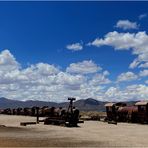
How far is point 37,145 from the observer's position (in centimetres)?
2788

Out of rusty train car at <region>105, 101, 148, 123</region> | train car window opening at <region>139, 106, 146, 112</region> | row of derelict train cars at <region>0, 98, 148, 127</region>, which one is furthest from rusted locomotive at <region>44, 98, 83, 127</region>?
train car window opening at <region>139, 106, 146, 112</region>

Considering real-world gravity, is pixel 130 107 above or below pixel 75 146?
above

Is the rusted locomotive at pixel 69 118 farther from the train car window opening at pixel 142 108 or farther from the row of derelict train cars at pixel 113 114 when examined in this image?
the train car window opening at pixel 142 108

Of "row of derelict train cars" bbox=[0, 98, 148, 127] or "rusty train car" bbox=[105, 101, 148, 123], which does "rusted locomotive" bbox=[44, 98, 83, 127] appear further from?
"rusty train car" bbox=[105, 101, 148, 123]

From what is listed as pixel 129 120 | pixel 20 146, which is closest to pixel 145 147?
pixel 20 146

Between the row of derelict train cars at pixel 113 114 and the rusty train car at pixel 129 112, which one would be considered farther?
the rusty train car at pixel 129 112

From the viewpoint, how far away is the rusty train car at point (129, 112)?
59069 millimetres

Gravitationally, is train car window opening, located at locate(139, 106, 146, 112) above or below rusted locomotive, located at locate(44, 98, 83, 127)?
above

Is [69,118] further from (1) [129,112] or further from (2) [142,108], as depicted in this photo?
(1) [129,112]

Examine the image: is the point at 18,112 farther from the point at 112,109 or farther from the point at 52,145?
the point at 52,145

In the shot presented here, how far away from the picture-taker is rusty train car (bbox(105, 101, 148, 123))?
59.1 meters

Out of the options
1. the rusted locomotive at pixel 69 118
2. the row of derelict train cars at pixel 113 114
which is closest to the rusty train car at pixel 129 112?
the row of derelict train cars at pixel 113 114

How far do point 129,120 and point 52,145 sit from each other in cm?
3557

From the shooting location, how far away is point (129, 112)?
63.0 meters
